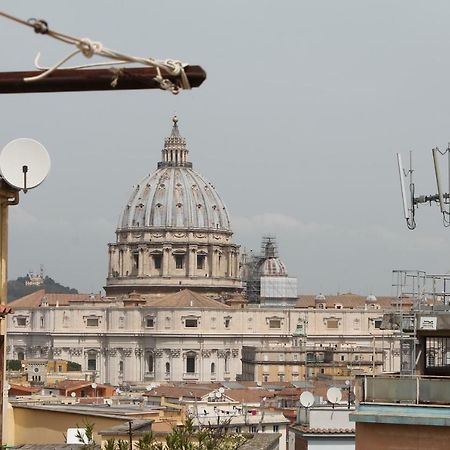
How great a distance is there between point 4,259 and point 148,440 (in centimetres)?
208

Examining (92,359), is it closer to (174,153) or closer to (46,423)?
(174,153)

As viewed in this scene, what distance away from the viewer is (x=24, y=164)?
1273 cm

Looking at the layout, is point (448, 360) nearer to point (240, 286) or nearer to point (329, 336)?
point (329, 336)

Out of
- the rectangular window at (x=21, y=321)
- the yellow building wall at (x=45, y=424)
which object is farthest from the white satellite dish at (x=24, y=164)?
the rectangular window at (x=21, y=321)

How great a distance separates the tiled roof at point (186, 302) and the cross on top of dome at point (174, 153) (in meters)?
21.7

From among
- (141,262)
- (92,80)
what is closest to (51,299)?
(141,262)

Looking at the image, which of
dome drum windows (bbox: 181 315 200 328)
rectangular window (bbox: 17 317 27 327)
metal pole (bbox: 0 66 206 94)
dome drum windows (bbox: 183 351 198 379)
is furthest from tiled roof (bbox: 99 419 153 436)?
rectangular window (bbox: 17 317 27 327)

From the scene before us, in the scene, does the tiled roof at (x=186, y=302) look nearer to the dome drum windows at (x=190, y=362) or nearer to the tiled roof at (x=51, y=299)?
the dome drum windows at (x=190, y=362)

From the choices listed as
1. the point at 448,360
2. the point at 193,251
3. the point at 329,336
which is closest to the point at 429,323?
the point at 448,360

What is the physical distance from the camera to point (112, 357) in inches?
5576

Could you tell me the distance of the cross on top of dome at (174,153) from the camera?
6417 inches

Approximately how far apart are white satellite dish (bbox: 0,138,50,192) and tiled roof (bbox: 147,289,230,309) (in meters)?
125

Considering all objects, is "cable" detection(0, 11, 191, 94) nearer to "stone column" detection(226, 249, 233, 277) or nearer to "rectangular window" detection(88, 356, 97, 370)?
"rectangular window" detection(88, 356, 97, 370)

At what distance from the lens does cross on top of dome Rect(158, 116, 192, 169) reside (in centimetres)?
16300
